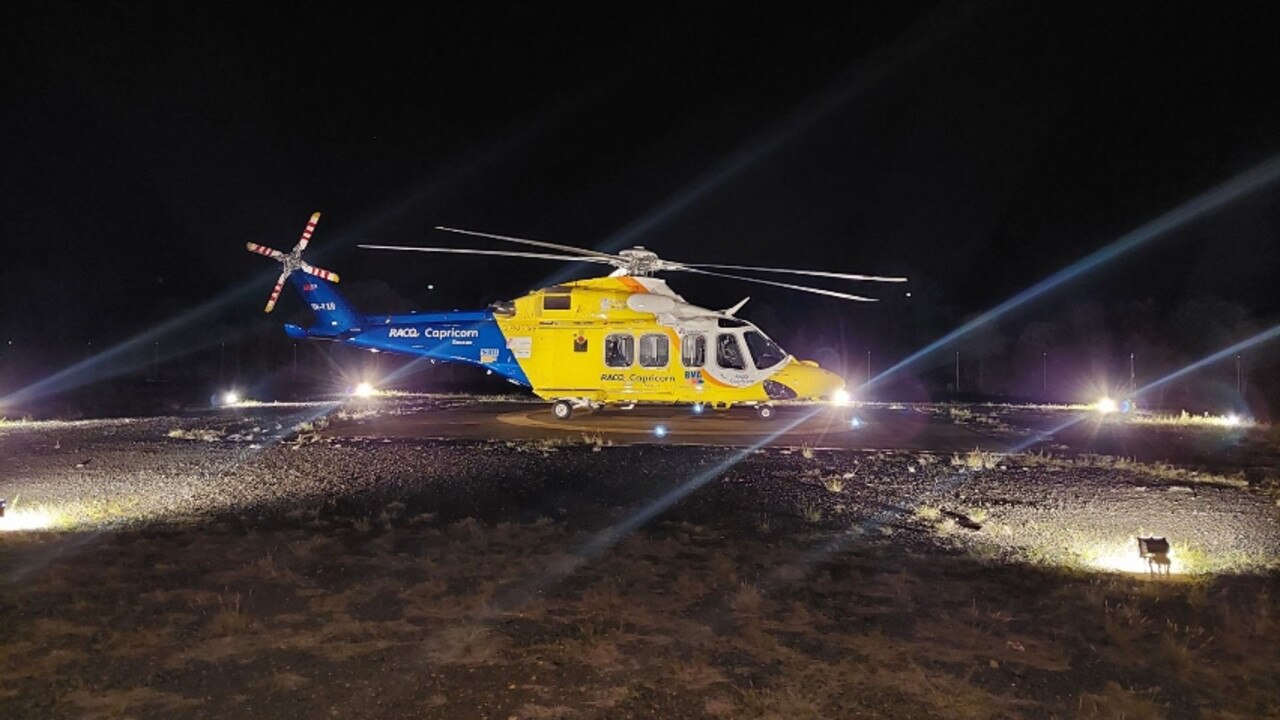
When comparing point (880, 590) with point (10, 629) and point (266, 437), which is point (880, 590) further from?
point (266, 437)

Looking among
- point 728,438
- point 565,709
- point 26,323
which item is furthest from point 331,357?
point 565,709

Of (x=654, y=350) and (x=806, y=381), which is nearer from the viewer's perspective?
(x=806, y=381)

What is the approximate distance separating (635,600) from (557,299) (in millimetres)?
14321

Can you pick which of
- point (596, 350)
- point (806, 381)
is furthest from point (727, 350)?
point (596, 350)

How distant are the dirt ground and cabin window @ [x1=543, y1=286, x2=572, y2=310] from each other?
9036 mm

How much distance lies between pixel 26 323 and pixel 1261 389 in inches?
3078

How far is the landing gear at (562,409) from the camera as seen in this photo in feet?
66.2

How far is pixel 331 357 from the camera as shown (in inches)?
2121

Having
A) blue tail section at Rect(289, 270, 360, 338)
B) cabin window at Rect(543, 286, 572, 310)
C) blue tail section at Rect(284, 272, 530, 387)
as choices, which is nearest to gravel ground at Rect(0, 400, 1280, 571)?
blue tail section at Rect(284, 272, 530, 387)

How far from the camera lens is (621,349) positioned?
1977 cm

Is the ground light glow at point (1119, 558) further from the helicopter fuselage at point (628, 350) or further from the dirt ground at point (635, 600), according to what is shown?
the helicopter fuselage at point (628, 350)

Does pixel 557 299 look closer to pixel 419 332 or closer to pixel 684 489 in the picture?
pixel 419 332

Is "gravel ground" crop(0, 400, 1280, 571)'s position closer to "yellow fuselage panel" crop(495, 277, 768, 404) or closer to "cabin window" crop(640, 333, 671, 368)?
"yellow fuselage panel" crop(495, 277, 768, 404)

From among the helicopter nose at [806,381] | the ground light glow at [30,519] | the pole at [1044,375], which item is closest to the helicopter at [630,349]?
the helicopter nose at [806,381]
